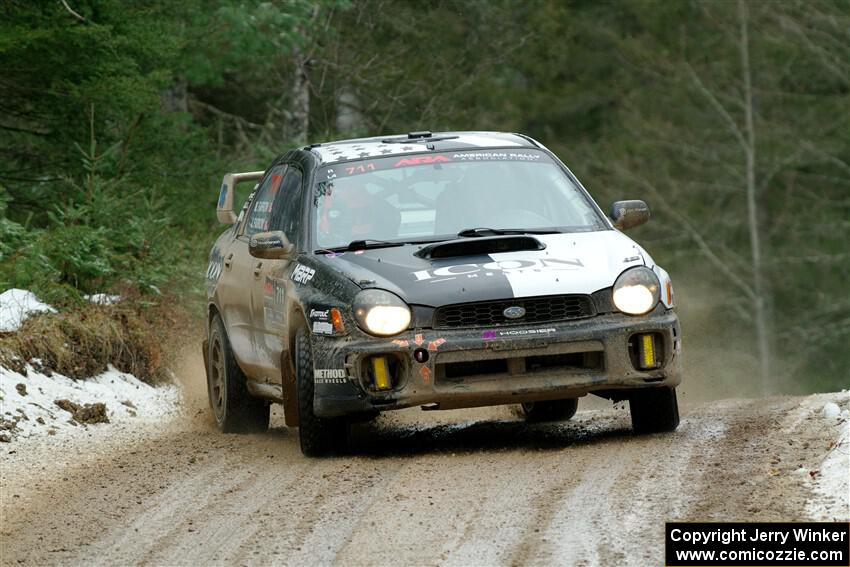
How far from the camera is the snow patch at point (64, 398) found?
10047 mm

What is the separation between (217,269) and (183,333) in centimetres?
383

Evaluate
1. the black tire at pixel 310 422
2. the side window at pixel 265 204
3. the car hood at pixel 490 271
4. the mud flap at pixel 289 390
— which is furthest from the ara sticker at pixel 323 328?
the side window at pixel 265 204

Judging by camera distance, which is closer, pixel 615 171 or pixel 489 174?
pixel 489 174

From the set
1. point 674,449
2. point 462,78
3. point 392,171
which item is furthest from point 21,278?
point 462,78

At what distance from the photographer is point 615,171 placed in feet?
131

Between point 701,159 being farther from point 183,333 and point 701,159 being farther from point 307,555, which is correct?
point 307,555

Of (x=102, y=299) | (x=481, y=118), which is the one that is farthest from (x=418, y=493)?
(x=481, y=118)

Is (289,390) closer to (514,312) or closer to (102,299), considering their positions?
(514,312)

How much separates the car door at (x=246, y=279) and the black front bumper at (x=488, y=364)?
1666 mm

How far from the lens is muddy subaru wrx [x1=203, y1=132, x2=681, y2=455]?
832cm

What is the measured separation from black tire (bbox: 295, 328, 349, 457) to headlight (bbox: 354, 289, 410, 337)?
448 millimetres

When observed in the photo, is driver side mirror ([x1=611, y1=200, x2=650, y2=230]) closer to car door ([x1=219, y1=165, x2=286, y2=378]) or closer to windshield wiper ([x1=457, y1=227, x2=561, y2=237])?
windshield wiper ([x1=457, y1=227, x2=561, y2=237])

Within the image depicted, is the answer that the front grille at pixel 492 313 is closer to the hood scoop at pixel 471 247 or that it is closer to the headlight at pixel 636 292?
the headlight at pixel 636 292

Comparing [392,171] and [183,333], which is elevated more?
[392,171]
